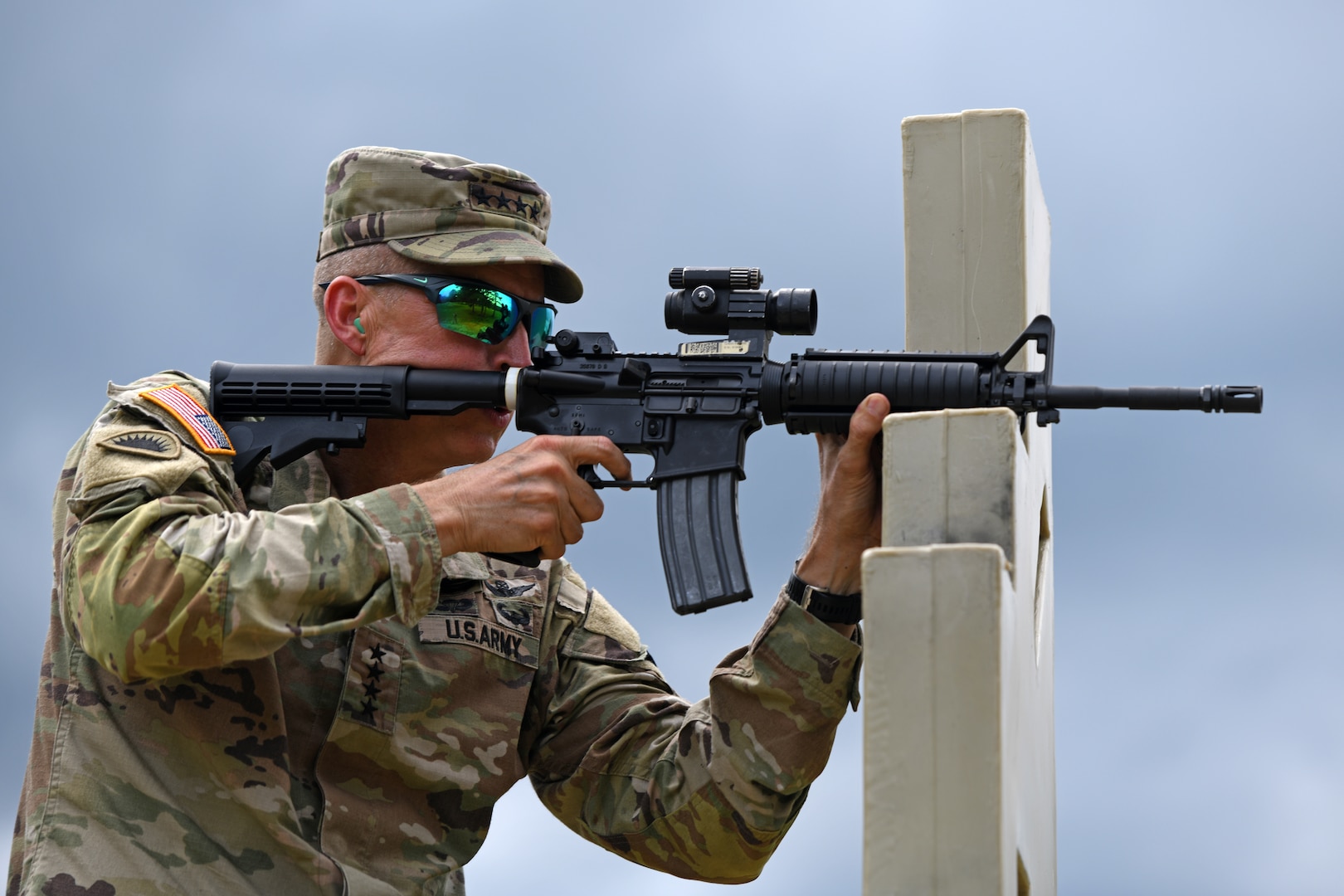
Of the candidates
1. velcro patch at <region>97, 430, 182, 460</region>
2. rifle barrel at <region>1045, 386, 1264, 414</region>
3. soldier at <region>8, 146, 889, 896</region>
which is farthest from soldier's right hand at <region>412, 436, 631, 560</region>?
rifle barrel at <region>1045, 386, 1264, 414</region>

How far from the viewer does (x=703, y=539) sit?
16.0 ft

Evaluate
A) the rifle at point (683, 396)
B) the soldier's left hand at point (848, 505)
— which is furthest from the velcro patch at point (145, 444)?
the soldier's left hand at point (848, 505)

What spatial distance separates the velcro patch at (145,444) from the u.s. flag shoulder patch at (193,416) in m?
0.14

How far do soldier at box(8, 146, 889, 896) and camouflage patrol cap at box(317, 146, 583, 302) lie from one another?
10 mm

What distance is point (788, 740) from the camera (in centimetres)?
488

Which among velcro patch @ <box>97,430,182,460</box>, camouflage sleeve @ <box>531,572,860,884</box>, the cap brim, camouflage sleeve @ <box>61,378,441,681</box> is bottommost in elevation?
camouflage sleeve @ <box>531,572,860,884</box>

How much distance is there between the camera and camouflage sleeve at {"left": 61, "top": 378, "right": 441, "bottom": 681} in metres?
4.23

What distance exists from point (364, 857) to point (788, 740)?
4.70ft

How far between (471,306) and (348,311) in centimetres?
50

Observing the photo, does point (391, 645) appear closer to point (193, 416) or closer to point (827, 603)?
point (193, 416)

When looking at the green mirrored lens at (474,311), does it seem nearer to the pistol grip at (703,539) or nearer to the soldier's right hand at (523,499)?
the soldier's right hand at (523,499)

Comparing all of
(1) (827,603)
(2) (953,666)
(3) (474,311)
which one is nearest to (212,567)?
(3) (474,311)

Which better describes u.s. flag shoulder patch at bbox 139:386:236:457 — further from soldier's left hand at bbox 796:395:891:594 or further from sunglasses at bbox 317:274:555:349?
soldier's left hand at bbox 796:395:891:594

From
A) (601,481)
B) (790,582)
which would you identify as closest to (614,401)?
(601,481)
